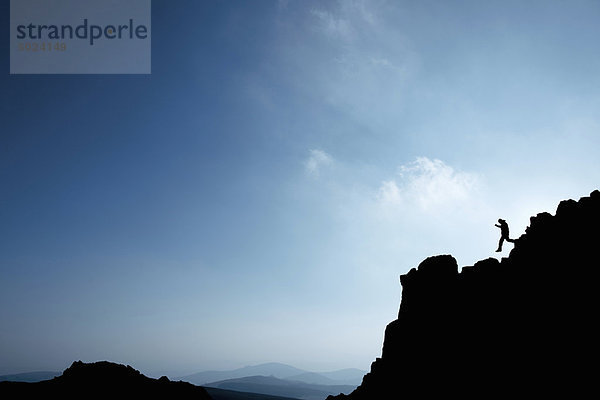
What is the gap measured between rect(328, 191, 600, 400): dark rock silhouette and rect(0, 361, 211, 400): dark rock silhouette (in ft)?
91.3

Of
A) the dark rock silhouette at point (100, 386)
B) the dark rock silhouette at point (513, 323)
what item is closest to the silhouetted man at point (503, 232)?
the dark rock silhouette at point (513, 323)

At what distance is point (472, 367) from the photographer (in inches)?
1071

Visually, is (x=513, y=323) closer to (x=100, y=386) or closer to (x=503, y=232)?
(x=503, y=232)

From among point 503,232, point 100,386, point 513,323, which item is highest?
point 503,232

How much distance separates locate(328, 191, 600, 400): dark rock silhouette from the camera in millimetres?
23000

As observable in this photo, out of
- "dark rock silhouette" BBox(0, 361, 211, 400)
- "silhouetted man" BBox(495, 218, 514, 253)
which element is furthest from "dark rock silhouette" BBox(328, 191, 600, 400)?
"dark rock silhouette" BBox(0, 361, 211, 400)

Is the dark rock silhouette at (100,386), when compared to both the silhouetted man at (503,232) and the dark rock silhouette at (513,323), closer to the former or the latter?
Result: the dark rock silhouette at (513,323)

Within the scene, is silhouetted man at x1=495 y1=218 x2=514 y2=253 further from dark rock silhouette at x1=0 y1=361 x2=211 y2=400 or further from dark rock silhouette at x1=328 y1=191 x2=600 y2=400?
dark rock silhouette at x1=0 y1=361 x2=211 y2=400

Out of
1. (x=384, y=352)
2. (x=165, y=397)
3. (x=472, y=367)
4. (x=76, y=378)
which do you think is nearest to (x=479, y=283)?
(x=472, y=367)

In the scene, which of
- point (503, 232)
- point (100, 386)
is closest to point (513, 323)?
point (503, 232)

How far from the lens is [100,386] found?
Result: 39781mm

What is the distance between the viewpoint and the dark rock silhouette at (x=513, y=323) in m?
23.0

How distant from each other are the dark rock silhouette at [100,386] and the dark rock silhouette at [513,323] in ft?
91.3

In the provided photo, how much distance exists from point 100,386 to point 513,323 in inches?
1884
